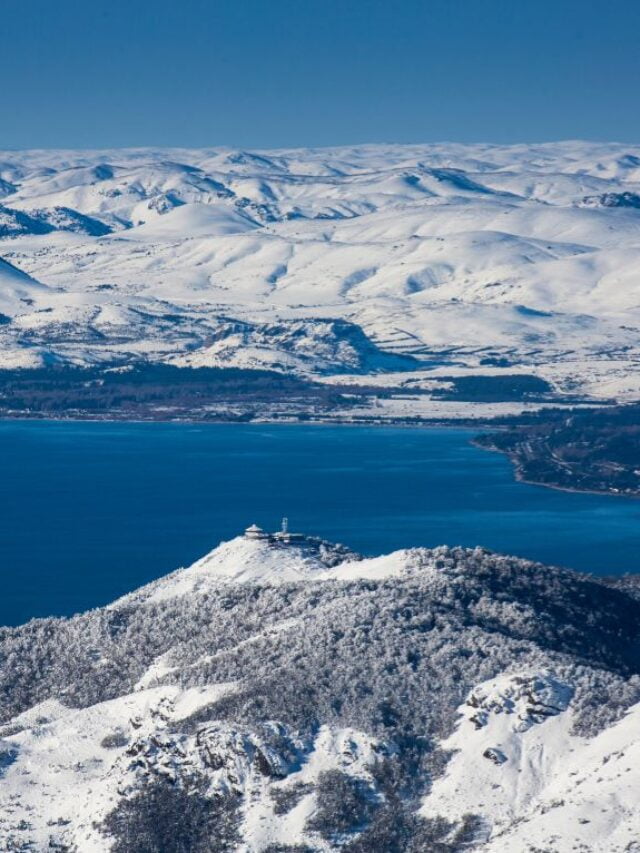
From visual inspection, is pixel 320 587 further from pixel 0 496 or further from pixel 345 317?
pixel 345 317

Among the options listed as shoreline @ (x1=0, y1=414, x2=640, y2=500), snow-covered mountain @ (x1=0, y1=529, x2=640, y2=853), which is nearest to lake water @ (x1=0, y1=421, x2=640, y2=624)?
shoreline @ (x1=0, y1=414, x2=640, y2=500)

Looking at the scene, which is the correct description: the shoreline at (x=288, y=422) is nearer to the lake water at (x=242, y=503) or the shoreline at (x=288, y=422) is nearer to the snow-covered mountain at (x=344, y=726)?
the lake water at (x=242, y=503)

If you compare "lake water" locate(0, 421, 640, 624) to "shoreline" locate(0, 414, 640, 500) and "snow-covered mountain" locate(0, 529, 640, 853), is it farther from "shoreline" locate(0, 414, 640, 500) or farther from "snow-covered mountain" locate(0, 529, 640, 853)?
"snow-covered mountain" locate(0, 529, 640, 853)

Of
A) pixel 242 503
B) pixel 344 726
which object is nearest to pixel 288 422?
pixel 242 503

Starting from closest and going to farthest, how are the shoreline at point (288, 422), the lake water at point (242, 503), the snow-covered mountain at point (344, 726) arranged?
the snow-covered mountain at point (344, 726)
the lake water at point (242, 503)
the shoreline at point (288, 422)

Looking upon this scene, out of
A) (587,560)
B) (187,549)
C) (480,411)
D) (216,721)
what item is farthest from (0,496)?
(216,721)

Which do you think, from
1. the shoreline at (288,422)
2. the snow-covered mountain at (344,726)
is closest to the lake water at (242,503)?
the shoreline at (288,422)

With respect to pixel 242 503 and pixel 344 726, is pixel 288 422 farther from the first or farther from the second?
pixel 344 726
